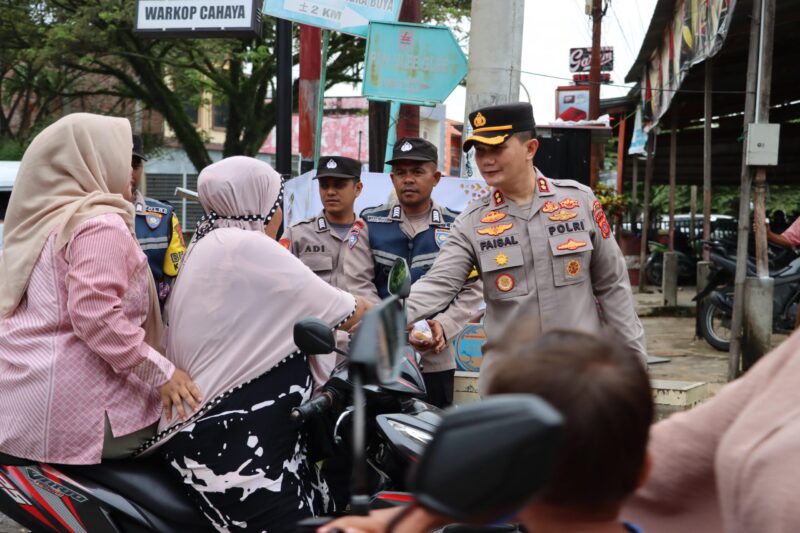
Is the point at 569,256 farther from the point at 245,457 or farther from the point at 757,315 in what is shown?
the point at 757,315

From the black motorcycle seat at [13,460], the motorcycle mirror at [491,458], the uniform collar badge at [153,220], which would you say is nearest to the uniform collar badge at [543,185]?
the black motorcycle seat at [13,460]

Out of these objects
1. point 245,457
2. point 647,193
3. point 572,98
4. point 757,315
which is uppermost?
point 572,98

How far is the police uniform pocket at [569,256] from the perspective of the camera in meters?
3.38

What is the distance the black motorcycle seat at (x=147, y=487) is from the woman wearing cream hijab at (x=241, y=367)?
47 millimetres

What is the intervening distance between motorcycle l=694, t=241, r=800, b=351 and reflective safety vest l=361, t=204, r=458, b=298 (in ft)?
19.7

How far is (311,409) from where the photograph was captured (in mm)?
2857

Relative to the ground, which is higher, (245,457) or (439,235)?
(439,235)

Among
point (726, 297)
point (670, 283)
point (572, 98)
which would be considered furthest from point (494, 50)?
point (572, 98)

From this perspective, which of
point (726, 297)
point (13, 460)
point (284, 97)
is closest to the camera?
point (13, 460)

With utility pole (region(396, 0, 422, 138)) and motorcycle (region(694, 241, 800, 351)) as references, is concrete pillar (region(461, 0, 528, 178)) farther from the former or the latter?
motorcycle (region(694, 241, 800, 351))

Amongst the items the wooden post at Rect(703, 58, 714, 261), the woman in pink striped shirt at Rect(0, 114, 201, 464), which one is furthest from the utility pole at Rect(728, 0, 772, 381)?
the woman in pink striped shirt at Rect(0, 114, 201, 464)

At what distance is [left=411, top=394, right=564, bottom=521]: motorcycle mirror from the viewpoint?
953 mm

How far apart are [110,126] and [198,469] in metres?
1.13

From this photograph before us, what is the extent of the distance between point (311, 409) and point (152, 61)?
19813 mm
